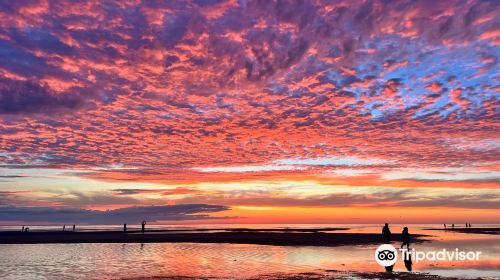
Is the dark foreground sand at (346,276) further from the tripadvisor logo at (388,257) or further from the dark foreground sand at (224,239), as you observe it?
the dark foreground sand at (224,239)

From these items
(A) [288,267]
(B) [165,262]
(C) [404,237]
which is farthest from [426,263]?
(B) [165,262]

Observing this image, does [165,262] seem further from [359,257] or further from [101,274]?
[359,257]

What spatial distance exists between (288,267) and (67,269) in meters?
14.7

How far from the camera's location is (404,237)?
34.7 metres

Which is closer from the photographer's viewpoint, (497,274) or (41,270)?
(497,274)

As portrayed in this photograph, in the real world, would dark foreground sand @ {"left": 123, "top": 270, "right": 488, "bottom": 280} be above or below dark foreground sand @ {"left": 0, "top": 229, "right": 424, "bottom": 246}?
below

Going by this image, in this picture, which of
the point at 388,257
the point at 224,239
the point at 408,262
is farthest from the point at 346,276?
the point at 224,239

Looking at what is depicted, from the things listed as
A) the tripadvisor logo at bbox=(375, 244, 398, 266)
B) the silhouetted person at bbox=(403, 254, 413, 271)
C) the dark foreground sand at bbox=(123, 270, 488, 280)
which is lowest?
the dark foreground sand at bbox=(123, 270, 488, 280)

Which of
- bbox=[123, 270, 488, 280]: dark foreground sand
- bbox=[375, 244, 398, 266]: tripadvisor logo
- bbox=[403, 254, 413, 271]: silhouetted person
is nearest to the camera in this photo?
bbox=[123, 270, 488, 280]: dark foreground sand

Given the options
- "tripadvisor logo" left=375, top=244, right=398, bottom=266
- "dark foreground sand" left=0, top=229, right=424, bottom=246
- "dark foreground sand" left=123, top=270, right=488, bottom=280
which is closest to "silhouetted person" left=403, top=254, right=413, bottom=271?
"tripadvisor logo" left=375, top=244, right=398, bottom=266

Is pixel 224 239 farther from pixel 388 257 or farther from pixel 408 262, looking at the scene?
pixel 388 257

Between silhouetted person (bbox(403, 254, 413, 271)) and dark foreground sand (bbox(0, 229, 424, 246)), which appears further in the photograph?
dark foreground sand (bbox(0, 229, 424, 246))

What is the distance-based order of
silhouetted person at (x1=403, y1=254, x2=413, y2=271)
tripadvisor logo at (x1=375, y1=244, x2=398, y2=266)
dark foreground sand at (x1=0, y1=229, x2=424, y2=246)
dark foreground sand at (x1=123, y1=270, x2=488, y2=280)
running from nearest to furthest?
dark foreground sand at (x1=123, y1=270, x2=488, y2=280), silhouetted person at (x1=403, y1=254, x2=413, y2=271), tripadvisor logo at (x1=375, y1=244, x2=398, y2=266), dark foreground sand at (x1=0, y1=229, x2=424, y2=246)

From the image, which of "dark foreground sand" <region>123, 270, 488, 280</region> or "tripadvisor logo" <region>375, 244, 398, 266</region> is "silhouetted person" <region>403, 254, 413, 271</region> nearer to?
"tripadvisor logo" <region>375, 244, 398, 266</region>
